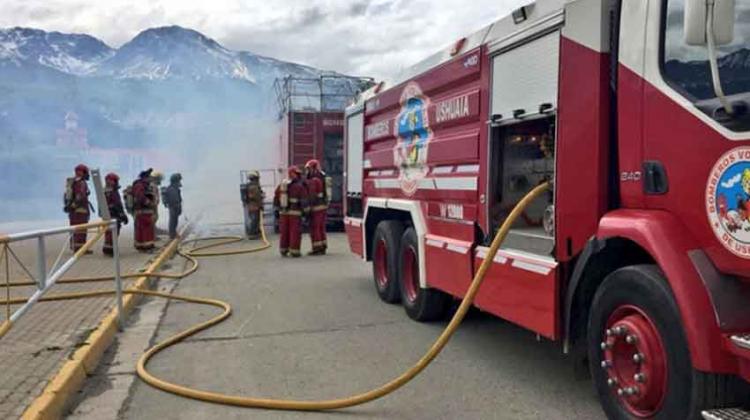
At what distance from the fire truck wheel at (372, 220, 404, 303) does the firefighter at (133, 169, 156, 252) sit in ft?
20.6

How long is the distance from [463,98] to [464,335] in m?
2.13

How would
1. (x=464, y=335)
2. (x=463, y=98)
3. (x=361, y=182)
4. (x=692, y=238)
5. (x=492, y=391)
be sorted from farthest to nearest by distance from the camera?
(x=361, y=182) → (x=464, y=335) → (x=463, y=98) → (x=492, y=391) → (x=692, y=238)

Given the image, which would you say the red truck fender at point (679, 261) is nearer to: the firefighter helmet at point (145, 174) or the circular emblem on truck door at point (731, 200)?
the circular emblem on truck door at point (731, 200)

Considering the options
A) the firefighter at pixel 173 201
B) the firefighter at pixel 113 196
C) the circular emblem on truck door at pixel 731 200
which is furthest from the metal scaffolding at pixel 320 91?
the circular emblem on truck door at pixel 731 200

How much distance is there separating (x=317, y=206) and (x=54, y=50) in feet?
176

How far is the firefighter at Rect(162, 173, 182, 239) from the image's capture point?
14.7 meters

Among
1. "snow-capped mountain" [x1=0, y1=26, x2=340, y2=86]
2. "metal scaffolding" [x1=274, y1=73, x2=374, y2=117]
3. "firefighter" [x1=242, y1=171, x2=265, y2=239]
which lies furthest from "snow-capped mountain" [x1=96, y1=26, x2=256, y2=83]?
"firefighter" [x1=242, y1=171, x2=265, y2=239]

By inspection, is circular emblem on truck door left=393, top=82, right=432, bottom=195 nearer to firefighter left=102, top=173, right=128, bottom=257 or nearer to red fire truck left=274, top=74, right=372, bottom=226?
firefighter left=102, top=173, right=128, bottom=257

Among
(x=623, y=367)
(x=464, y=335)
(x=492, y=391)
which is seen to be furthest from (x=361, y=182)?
(x=623, y=367)

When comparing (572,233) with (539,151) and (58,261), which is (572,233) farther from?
(58,261)

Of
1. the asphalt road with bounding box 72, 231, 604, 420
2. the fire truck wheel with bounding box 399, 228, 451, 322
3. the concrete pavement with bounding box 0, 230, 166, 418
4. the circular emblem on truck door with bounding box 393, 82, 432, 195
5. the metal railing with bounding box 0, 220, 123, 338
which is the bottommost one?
the asphalt road with bounding box 72, 231, 604, 420

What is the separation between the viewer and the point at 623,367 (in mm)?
3387

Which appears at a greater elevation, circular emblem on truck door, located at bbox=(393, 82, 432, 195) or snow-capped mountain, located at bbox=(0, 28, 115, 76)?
snow-capped mountain, located at bbox=(0, 28, 115, 76)

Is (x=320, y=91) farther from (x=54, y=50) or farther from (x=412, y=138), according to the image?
(x=54, y=50)
